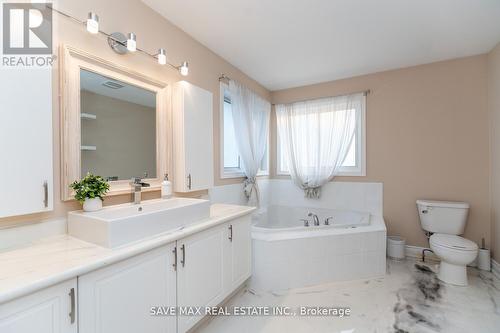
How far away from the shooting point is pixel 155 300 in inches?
49.6

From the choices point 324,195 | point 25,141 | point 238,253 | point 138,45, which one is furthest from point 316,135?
point 25,141

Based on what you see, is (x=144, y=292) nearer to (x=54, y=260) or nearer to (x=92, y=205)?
(x=54, y=260)

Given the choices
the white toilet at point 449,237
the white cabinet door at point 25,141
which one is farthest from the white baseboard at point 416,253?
the white cabinet door at point 25,141

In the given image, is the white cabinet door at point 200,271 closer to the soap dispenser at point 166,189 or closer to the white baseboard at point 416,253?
the soap dispenser at point 166,189

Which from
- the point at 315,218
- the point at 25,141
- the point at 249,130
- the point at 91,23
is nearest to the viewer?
the point at 25,141

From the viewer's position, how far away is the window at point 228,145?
8.72ft

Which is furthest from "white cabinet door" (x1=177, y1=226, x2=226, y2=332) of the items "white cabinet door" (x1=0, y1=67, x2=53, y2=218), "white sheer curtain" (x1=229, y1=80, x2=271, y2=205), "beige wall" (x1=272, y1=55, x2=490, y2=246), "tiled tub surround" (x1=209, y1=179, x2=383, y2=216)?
"beige wall" (x1=272, y1=55, x2=490, y2=246)

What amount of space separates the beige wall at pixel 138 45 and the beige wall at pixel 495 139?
2.87m

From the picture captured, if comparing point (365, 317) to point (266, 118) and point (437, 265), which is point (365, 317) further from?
point (266, 118)

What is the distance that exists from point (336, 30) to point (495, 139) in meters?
2.08

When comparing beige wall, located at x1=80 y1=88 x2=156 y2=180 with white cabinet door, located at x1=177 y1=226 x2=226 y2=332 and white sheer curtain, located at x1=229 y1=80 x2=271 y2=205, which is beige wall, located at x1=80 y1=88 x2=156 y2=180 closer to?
white cabinet door, located at x1=177 y1=226 x2=226 y2=332

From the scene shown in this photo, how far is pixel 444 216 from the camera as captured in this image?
2586 mm

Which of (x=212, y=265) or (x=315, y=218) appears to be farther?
(x=315, y=218)

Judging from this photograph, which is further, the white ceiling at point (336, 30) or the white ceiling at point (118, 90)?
the white ceiling at point (336, 30)
